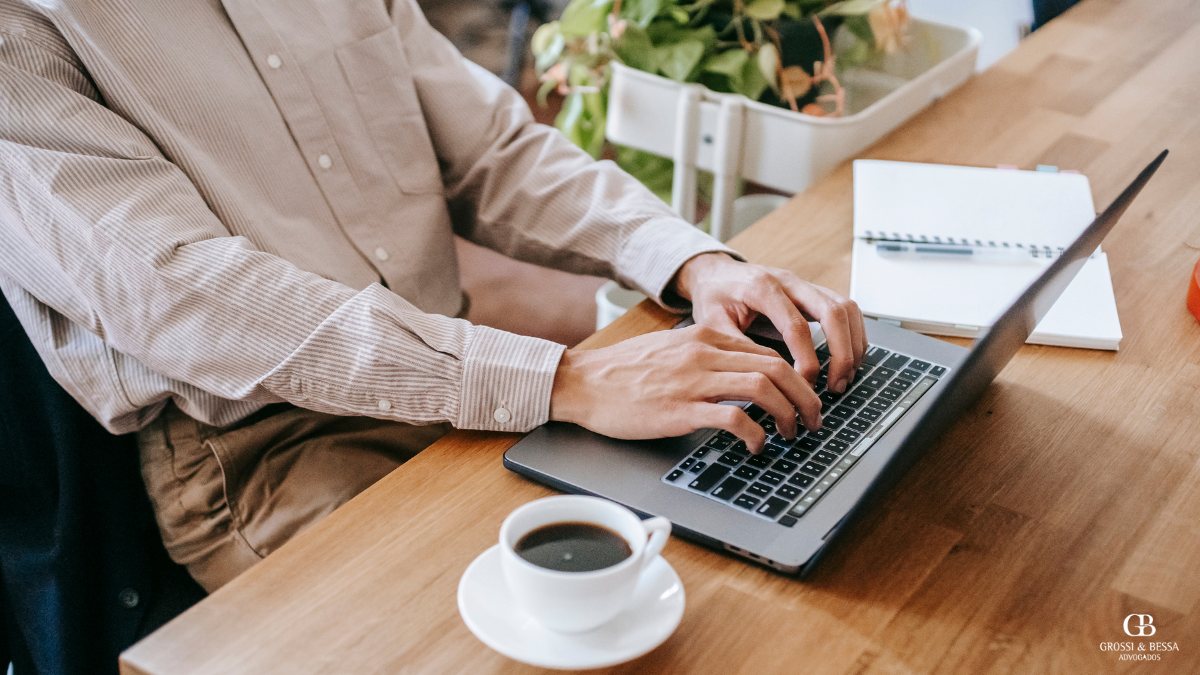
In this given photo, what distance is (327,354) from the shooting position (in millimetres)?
778

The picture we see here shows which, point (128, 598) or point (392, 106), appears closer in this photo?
point (128, 598)

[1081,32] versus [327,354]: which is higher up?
[327,354]

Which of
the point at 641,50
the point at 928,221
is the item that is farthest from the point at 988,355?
the point at 641,50

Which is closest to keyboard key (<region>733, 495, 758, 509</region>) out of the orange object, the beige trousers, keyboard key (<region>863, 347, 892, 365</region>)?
keyboard key (<region>863, 347, 892, 365</region>)

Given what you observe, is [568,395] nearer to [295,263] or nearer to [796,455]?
[796,455]

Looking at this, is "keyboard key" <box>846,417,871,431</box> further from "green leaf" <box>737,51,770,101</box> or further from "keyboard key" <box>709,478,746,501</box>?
"green leaf" <box>737,51,770,101</box>

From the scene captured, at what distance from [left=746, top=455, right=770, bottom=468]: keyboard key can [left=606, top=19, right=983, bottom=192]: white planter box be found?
70 centimetres

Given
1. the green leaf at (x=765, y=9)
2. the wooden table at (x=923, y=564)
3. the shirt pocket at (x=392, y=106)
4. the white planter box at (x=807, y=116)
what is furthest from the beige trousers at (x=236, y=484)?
the green leaf at (x=765, y=9)

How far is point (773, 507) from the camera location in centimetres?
65

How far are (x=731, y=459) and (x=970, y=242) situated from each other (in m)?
0.47

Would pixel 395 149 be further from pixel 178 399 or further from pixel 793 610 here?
pixel 793 610

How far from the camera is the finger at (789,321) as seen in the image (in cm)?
81

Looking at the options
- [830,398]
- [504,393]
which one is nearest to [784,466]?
[830,398]

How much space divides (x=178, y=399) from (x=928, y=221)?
2.67ft
